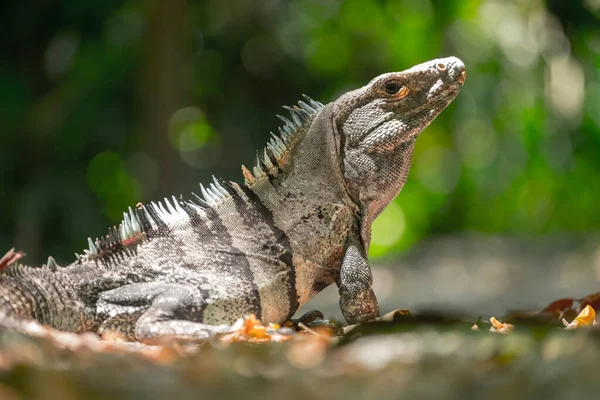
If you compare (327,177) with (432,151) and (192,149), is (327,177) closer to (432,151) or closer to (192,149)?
(192,149)

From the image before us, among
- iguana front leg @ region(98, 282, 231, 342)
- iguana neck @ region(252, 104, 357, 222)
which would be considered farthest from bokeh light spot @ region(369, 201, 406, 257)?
iguana front leg @ region(98, 282, 231, 342)

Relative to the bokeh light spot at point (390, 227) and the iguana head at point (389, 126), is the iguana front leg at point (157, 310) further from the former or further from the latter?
the bokeh light spot at point (390, 227)

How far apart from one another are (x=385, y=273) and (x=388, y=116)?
7608mm

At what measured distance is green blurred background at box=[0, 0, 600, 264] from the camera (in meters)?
11.0

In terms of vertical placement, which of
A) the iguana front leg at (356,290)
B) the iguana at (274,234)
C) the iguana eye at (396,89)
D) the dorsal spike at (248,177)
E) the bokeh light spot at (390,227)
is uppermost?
the bokeh light spot at (390,227)

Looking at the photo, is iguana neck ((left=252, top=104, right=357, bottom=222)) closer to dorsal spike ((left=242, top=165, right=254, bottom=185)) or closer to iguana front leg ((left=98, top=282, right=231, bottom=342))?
dorsal spike ((left=242, top=165, right=254, bottom=185))

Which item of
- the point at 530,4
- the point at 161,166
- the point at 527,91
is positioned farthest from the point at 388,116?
the point at 527,91

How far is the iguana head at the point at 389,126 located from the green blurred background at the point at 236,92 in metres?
6.58

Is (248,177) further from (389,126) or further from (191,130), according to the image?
(191,130)

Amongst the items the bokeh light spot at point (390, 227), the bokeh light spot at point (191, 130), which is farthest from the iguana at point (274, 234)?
the bokeh light spot at point (390, 227)

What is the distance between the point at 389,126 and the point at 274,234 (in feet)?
2.42

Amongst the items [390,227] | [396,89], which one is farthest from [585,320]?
[390,227]

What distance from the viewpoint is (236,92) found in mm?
12242

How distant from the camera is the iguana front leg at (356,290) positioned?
10.6 feet
